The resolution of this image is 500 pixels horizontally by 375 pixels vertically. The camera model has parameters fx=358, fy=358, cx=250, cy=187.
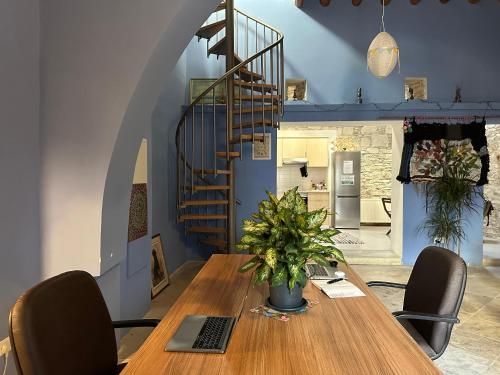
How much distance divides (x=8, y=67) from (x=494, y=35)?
675cm

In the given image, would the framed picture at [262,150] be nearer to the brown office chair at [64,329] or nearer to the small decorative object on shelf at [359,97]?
the small decorative object on shelf at [359,97]

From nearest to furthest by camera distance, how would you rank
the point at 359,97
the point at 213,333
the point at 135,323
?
the point at 213,333 < the point at 135,323 < the point at 359,97

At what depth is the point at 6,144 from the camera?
181cm

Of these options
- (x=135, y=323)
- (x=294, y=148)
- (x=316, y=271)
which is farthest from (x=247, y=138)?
(x=294, y=148)

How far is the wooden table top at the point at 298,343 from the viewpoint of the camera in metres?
1.17

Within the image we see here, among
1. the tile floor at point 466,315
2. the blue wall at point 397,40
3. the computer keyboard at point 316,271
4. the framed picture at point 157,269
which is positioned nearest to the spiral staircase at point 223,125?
the blue wall at point 397,40

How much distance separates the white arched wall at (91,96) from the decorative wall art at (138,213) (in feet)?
3.68

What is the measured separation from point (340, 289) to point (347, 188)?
274 inches

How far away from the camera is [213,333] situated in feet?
4.61

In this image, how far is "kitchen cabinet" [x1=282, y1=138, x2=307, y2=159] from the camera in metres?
8.84

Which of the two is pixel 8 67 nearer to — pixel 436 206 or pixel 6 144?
pixel 6 144

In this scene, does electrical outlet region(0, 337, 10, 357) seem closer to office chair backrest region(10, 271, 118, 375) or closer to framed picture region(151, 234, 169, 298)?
office chair backrest region(10, 271, 118, 375)

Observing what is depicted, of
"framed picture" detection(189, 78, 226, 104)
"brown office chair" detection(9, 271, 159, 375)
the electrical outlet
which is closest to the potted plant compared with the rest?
"brown office chair" detection(9, 271, 159, 375)

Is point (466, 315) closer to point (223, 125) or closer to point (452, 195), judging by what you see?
point (452, 195)
